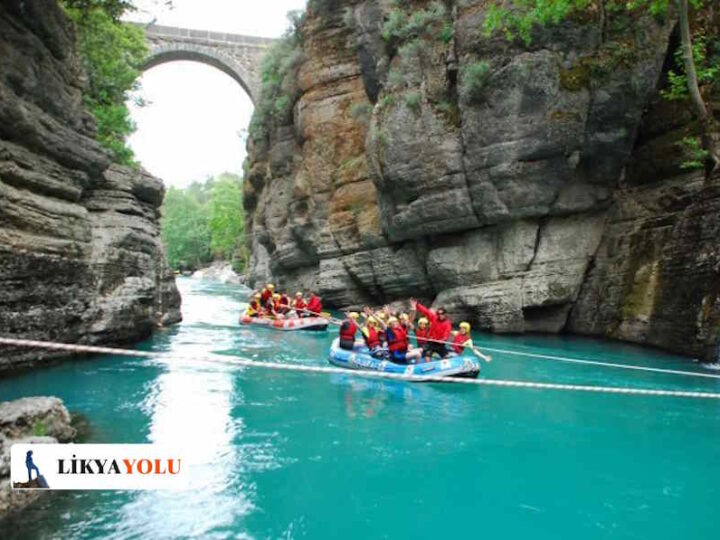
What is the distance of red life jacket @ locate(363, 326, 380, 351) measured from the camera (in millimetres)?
12634

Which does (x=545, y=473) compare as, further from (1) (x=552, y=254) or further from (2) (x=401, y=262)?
(2) (x=401, y=262)

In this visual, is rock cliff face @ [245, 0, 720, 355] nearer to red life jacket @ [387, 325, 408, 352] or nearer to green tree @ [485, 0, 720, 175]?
green tree @ [485, 0, 720, 175]

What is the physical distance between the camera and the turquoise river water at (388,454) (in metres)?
5.31

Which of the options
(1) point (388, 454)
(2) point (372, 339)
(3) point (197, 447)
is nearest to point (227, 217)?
(2) point (372, 339)

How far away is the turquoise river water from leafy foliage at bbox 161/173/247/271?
153ft

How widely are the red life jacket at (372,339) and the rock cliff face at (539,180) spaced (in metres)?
6.72

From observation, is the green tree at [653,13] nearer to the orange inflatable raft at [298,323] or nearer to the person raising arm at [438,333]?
the person raising arm at [438,333]

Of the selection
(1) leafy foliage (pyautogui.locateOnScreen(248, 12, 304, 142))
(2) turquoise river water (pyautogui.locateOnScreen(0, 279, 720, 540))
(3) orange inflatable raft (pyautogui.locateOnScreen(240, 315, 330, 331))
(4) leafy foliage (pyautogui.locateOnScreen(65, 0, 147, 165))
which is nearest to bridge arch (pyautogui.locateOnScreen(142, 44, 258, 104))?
(1) leafy foliage (pyautogui.locateOnScreen(248, 12, 304, 142))

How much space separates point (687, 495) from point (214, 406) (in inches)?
271

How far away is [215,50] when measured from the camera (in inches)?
1714

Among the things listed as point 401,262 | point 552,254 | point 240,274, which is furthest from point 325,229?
point 240,274

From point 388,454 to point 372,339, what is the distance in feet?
18.7

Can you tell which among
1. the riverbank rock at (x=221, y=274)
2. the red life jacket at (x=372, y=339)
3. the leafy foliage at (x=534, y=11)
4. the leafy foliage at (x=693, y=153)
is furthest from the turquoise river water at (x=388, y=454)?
the riverbank rock at (x=221, y=274)

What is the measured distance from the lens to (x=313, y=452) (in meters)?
7.08
